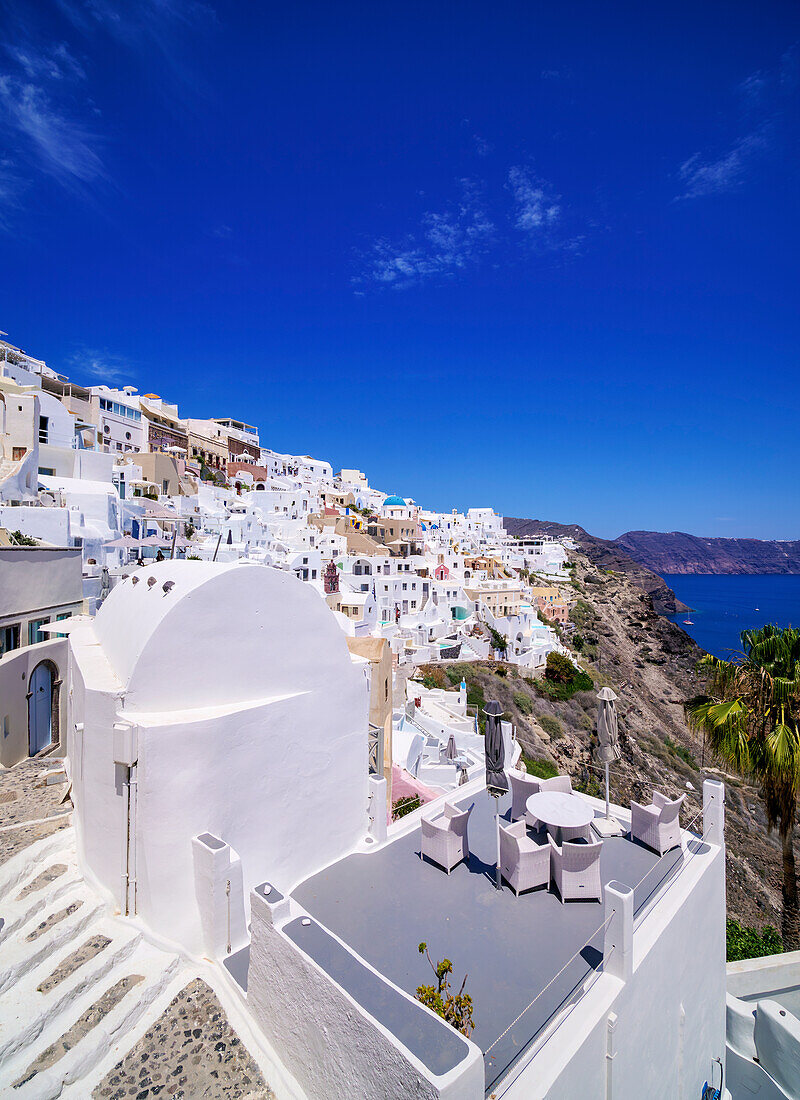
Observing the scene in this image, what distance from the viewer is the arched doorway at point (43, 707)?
1084 cm

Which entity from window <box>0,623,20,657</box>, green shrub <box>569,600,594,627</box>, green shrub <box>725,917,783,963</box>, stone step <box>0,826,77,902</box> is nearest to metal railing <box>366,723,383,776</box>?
stone step <box>0,826,77,902</box>

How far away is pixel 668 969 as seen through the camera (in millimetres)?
6613

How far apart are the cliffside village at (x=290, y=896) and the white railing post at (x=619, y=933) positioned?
1.3 inches

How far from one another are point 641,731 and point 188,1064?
146ft

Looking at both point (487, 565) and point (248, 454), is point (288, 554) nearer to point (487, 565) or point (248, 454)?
point (487, 565)

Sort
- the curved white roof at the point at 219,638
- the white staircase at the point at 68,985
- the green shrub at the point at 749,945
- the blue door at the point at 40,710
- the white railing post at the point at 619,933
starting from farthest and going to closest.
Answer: the green shrub at the point at 749,945 → the blue door at the point at 40,710 → the curved white roof at the point at 219,638 → the white railing post at the point at 619,933 → the white staircase at the point at 68,985

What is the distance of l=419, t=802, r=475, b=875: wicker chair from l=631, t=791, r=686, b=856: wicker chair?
2.89 metres

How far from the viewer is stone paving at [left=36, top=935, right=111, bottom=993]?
511 cm

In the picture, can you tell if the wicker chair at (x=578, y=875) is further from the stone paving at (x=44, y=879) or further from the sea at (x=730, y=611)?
the sea at (x=730, y=611)

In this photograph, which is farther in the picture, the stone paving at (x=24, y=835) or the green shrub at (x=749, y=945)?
the green shrub at (x=749, y=945)

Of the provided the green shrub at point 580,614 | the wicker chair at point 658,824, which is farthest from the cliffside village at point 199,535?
the wicker chair at point 658,824

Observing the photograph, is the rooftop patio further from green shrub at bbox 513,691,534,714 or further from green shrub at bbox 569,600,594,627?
green shrub at bbox 569,600,594,627

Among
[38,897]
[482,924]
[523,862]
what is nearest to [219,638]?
[38,897]

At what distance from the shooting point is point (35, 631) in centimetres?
1141
